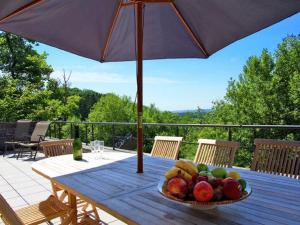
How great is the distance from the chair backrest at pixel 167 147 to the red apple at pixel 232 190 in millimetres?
1750

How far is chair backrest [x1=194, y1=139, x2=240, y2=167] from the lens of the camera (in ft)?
9.18

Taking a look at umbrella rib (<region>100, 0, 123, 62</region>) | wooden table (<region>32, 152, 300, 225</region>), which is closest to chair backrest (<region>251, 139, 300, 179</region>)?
wooden table (<region>32, 152, 300, 225</region>)

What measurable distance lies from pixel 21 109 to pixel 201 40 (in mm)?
10793

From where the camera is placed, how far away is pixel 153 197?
1728mm

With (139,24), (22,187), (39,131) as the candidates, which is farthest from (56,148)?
(39,131)

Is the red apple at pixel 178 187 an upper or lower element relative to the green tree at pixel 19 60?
lower

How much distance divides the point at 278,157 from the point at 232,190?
1258mm

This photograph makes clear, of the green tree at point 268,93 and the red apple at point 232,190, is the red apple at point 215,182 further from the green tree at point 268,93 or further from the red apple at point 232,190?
the green tree at point 268,93

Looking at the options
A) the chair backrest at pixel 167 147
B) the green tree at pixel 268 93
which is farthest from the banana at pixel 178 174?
the green tree at pixel 268 93

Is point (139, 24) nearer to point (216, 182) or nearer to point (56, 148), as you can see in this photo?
point (216, 182)

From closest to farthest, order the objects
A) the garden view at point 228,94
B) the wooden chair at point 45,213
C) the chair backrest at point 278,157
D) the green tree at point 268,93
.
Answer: the wooden chair at point 45,213
the chair backrest at point 278,157
the garden view at point 228,94
the green tree at point 268,93

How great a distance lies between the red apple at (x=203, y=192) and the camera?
4.69ft

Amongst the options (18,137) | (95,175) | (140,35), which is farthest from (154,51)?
(18,137)

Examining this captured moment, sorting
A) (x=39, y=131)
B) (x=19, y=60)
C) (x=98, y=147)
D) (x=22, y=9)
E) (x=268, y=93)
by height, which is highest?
(x=19, y=60)
